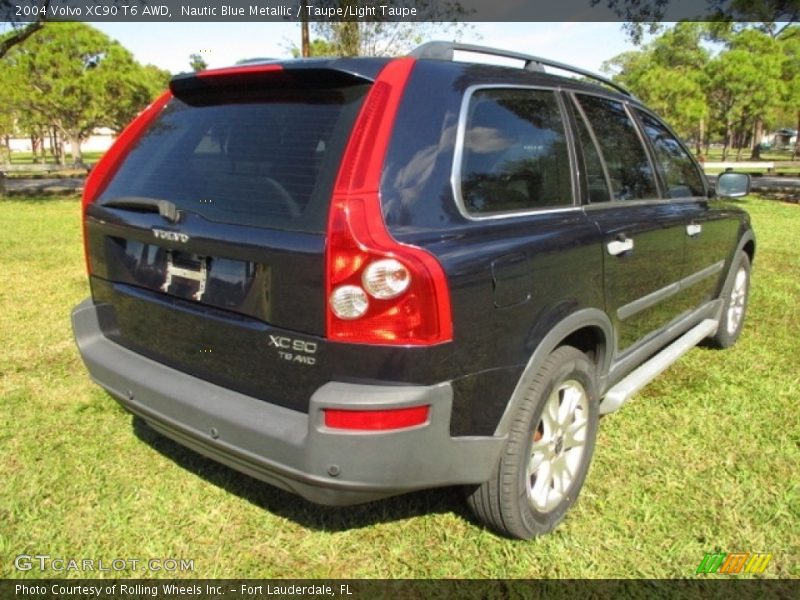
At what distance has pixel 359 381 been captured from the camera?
6.17ft

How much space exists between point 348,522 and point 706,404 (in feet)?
7.70

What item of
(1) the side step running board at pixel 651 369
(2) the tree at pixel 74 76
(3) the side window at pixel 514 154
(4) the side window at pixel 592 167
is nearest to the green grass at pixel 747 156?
(2) the tree at pixel 74 76

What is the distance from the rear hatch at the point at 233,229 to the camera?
196 centimetres

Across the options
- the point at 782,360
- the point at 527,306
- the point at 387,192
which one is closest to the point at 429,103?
the point at 387,192

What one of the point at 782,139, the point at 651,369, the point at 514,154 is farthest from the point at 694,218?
the point at 782,139

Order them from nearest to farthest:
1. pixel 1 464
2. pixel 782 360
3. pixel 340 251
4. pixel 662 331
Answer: pixel 340 251
pixel 1 464
pixel 662 331
pixel 782 360

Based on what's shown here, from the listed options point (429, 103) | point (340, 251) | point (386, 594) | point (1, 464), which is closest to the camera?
point (340, 251)

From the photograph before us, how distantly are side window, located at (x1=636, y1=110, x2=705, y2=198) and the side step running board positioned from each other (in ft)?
2.81

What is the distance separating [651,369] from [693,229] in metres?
0.90

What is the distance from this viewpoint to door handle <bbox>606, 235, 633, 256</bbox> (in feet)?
8.70

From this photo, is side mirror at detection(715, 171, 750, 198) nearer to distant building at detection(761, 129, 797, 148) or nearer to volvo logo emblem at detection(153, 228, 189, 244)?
volvo logo emblem at detection(153, 228, 189, 244)

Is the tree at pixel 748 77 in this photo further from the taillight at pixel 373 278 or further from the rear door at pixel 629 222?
the taillight at pixel 373 278

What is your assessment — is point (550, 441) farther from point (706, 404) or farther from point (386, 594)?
point (706, 404)

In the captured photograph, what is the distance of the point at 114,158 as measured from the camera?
2773 mm
